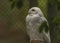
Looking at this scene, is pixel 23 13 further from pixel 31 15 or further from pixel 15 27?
pixel 31 15

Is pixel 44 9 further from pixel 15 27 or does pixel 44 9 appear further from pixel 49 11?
pixel 15 27

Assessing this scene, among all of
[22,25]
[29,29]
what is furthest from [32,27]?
[22,25]

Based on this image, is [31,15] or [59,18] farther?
[31,15]

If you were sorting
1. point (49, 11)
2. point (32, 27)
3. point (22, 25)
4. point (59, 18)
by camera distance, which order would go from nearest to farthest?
point (59, 18)
point (32, 27)
point (49, 11)
point (22, 25)

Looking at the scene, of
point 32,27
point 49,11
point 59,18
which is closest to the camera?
A: point 59,18

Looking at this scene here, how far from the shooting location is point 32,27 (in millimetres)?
2049

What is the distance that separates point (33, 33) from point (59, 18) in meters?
1.49

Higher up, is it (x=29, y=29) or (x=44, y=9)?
(x=44, y=9)

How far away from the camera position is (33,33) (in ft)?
6.86

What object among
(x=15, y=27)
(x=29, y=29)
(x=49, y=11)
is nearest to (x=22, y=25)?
(x=15, y=27)

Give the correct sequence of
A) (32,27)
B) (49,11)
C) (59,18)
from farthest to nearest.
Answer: (49,11) → (32,27) → (59,18)

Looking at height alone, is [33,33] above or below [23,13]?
below

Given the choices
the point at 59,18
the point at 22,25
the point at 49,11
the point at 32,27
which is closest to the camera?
the point at 59,18

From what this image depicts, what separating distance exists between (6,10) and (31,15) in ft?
2.48
